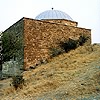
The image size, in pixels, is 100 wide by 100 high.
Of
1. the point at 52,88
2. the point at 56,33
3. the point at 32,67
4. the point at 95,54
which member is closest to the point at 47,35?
the point at 56,33

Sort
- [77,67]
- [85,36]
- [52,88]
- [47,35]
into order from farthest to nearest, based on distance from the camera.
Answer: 1. [85,36]
2. [47,35]
3. [77,67]
4. [52,88]

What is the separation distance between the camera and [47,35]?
21.2 meters

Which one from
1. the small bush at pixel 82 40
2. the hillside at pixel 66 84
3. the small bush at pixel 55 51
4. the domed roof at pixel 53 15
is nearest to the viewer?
the hillside at pixel 66 84

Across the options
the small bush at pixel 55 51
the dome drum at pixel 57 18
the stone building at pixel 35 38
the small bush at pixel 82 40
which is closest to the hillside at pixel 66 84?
the stone building at pixel 35 38

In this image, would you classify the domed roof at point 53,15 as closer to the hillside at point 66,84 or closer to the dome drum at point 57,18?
the dome drum at point 57,18

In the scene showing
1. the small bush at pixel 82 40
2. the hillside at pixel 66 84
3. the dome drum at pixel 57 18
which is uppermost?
the dome drum at pixel 57 18

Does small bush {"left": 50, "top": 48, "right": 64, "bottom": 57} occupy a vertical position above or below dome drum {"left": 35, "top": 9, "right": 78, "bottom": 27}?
below

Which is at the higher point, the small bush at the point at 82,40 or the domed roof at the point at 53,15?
the domed roof at the point at 53,15

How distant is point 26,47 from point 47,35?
2.33m

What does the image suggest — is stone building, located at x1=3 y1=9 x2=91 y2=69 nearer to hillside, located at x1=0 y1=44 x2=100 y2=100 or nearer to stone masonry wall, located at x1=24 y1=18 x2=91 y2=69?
stone masonry wall, located at x1=24 y1=18 x2=91 y2=69

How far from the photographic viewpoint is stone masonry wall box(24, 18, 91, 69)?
2005 centimetres

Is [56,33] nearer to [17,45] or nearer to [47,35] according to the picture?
[47,35]

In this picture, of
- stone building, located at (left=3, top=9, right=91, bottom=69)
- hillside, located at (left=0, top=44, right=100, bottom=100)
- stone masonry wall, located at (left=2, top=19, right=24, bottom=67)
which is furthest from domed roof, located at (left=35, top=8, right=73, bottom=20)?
hillside, located at (left=0, top=44, right=100, bottom=100)

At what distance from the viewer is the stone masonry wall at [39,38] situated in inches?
789
